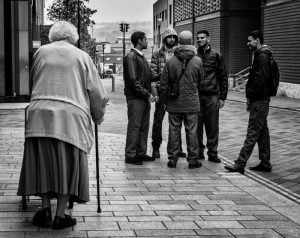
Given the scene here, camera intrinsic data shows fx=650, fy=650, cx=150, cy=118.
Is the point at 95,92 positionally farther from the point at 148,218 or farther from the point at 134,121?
the point at 134,121

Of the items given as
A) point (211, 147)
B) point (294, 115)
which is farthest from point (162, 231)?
point (294, 115)

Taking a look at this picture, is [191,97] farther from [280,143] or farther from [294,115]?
[294,115]

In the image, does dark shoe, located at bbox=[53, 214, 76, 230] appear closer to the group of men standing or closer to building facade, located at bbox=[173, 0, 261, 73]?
the group of men standing

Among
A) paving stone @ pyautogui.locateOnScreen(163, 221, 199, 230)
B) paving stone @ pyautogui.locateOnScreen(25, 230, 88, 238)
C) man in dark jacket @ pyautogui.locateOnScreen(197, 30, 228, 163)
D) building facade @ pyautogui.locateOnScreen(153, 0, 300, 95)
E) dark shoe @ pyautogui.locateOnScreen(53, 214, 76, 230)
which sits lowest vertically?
paving stone @ pyautogui.locateOnScreen(163, 221, 199, 230)

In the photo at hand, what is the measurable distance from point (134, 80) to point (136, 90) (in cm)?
14

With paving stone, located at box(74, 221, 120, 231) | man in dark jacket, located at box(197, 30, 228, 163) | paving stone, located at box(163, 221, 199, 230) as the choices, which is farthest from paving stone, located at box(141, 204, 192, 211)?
man in dark jacket, located at box(197, 30, 228, 163)

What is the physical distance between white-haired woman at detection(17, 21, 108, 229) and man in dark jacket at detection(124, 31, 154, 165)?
3335mm

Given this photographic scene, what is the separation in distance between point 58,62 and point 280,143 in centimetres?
688

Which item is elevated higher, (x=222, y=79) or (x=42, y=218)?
(x=222, y=79)

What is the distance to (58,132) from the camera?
214 inches

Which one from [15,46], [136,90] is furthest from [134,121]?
[15,46]

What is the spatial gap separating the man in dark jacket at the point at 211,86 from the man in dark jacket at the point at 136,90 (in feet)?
2.64

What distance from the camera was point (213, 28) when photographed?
40.7m

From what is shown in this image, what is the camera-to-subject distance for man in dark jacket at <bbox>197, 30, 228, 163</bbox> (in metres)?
9.32
